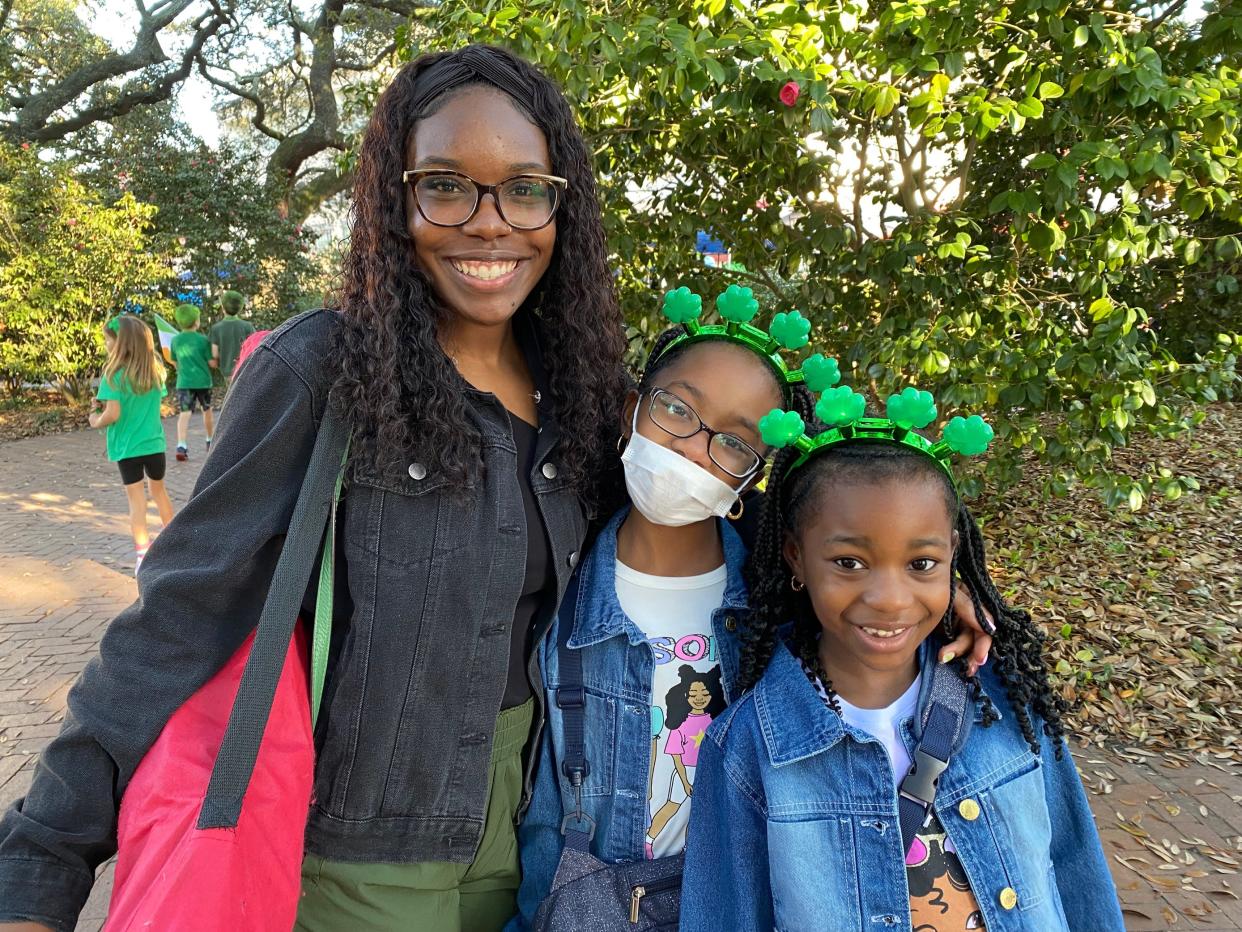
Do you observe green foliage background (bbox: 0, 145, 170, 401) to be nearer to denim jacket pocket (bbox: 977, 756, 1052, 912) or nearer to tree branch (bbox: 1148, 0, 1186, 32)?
tree branch (bbox: 1148, 0, 1186, 32)

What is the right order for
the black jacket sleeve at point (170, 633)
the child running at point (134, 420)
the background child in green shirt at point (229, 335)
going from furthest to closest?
the background child in green shirt at point (229, 335)
the child running at point (134, 420)
the black jacket sleeve at point (170, 633)

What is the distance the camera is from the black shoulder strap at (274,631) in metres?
1.38

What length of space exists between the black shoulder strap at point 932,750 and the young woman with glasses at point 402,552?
81cm

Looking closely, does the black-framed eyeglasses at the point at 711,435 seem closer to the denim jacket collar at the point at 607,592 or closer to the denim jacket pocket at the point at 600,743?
the denim jacket collar at the point at 607,592

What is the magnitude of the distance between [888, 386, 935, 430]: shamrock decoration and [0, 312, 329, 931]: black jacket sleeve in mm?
1148

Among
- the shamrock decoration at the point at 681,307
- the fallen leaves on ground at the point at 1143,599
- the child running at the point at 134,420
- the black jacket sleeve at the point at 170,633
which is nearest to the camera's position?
the black jacket sleeve at the point at 170,633

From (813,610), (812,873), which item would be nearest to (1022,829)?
(812,873)

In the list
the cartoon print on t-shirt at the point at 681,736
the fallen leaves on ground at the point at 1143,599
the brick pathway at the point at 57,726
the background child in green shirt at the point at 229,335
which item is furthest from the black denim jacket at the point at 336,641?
the background child in green shirt at the point at 229,335

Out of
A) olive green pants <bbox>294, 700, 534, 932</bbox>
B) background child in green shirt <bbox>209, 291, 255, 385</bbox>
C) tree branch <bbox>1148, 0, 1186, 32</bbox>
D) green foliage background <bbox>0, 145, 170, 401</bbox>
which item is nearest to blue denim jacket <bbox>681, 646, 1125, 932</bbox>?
olive green pants <bbox>294, 700, 534, 932</bbox>

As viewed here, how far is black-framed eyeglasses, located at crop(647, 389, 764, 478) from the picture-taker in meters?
1.94

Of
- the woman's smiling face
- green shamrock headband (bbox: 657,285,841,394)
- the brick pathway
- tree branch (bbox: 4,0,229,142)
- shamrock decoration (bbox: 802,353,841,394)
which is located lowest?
the brick pathway

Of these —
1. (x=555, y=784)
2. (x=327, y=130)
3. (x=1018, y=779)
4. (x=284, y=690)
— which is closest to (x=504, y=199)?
(x=284, y=690)

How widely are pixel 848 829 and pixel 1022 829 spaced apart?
1.14 feet

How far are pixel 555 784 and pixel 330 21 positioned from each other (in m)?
19.2
